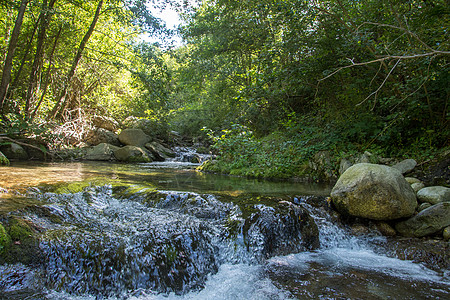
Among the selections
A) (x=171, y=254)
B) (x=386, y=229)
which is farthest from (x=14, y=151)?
(x=386, y=229)

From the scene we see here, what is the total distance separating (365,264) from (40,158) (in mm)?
11333

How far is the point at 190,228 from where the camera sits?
11.1 ft

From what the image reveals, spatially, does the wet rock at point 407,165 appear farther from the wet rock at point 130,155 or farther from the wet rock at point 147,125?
the wet rock at point 147,125

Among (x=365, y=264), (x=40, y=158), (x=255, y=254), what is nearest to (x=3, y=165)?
(x=40, y=158)

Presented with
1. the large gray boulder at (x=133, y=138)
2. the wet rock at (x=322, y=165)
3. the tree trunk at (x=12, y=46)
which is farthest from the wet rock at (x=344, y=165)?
the large gray boulder at (x=133, y=138)

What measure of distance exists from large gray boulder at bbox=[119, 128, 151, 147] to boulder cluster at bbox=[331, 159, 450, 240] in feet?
37.7

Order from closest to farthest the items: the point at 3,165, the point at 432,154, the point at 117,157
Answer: the point at 432,154 < the point at 3,165 < the point at 117,157

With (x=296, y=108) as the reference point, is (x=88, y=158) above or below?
below

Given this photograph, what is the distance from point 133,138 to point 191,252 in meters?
11.7

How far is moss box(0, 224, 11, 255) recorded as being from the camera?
235 cm

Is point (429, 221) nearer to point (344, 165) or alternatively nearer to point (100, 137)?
point (344, 165)

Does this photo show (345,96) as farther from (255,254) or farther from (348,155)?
(255,254)

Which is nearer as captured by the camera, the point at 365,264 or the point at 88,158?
the point at 365,264

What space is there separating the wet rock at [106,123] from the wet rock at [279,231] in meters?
13.2
